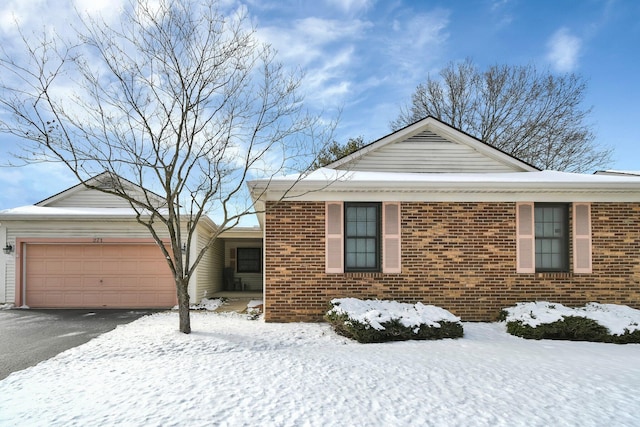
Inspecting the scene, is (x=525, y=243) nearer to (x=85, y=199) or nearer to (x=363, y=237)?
(x=363, y=237)

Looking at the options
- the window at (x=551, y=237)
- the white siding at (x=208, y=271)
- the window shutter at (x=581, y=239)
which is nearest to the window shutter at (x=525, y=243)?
the window at (x=551, y=237)

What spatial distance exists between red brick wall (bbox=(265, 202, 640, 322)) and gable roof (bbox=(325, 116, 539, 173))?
2337 mm

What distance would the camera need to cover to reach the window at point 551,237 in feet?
30.6

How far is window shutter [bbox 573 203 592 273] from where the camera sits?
30.2 feet

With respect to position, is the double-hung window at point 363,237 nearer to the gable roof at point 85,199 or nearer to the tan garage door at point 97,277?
A: the tan garage door at point 97,277

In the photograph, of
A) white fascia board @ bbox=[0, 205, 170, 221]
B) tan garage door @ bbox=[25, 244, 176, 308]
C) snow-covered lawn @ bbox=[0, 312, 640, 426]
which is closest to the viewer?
snow-covered lawn @ bbox=[0, 312, 640, 426]

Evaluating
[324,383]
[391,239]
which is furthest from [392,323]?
[324,383]

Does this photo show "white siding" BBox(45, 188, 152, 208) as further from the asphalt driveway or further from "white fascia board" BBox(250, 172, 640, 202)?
"white fascia board" BBox(250, 172, 640, 202)

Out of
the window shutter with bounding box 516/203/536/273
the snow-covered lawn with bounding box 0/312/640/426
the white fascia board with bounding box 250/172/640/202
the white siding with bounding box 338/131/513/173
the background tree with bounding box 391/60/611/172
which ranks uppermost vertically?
the background tree with bounding box 391/60/611/172

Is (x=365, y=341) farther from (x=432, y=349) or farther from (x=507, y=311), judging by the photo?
(x=507, y=311)

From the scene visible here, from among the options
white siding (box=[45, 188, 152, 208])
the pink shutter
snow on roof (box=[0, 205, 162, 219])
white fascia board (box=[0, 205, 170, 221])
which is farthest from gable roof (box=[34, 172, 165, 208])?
the pink shutter

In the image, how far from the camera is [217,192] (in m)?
9.37

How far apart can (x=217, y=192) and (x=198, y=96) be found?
83.6 inches

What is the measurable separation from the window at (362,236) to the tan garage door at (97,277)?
252 inches
